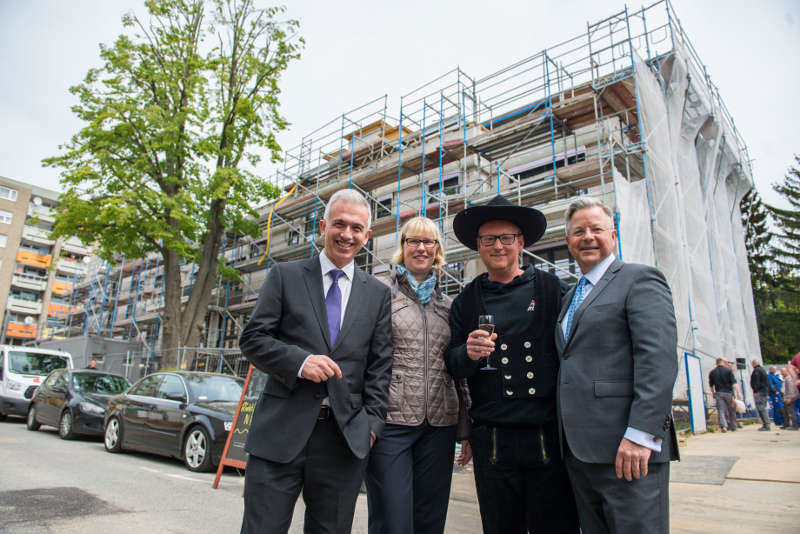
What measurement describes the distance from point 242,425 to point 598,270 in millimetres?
4873

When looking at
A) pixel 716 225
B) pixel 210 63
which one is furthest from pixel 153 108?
pixel 716 225

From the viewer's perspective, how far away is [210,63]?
57.0 ft

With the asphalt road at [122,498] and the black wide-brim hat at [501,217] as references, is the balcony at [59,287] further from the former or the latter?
the black wide-brim hat at [501,217]

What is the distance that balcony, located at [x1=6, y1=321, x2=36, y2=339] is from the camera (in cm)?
5188

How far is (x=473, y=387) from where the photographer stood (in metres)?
2.61

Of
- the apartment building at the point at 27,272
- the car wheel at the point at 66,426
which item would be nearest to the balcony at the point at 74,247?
the apartment building at the point at 27,272

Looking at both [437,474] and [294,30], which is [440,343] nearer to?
[437,474]

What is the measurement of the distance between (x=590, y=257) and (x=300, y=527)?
3286mm

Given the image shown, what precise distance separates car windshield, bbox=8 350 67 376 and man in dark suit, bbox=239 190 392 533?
13937 millimetres

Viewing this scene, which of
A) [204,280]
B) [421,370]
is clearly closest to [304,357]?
[421,370]

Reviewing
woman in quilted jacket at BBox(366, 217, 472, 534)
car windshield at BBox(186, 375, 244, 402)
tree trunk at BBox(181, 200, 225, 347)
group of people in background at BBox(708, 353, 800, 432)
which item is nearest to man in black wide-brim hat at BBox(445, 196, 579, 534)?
woman in quilted jacket at BBox(366, 217, 472, 534)

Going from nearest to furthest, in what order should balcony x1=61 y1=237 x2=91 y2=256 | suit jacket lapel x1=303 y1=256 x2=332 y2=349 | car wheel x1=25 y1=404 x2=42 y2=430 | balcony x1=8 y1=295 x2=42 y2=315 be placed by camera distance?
suit jacket lapel x1=303 y1=256 x2=332 y2=349, car wheel x1=25 y1=404 x2=42 y2=430, balcony x1=8 y1=295 x2=42 y2=315, balcony x1=61 y1=237 x2=91 y2=256

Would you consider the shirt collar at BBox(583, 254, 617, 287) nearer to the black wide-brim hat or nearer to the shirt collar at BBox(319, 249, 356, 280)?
the black wide-brim hat

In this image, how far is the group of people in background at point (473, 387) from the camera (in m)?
2.00
